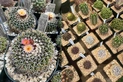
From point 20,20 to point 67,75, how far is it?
65cm

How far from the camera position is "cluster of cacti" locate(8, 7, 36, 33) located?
5.44ft

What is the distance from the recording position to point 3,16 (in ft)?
5.94

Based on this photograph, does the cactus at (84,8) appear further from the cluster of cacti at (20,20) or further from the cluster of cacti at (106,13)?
the cluster of cacti at (20,20)

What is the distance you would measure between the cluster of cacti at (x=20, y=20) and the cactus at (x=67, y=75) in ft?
1.71

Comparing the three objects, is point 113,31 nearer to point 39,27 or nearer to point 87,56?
point 87,56

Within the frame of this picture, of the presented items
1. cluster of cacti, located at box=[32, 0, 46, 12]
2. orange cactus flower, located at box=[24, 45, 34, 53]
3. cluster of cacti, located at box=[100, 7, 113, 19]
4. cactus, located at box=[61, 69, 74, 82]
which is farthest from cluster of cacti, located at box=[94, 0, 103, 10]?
orange cactus flower, located at box=[24, 45, 34, 53]

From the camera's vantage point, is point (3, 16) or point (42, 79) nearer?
point (42, 79)

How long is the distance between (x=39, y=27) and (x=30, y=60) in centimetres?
40

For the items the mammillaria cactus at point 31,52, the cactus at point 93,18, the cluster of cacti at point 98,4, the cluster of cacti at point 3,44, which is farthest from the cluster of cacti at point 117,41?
the cluster of cacti at point 3,44

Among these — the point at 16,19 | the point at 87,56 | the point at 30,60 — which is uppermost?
the point at 16,19

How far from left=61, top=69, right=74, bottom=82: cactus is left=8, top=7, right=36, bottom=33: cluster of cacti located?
1.71 feet

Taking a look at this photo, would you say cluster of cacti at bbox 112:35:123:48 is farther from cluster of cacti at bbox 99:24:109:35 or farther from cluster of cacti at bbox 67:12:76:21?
cluster of cacti at bbox 67:12:76:21

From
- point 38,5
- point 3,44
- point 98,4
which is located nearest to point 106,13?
point 98,4

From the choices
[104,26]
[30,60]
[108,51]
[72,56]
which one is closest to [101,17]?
[104,26]
